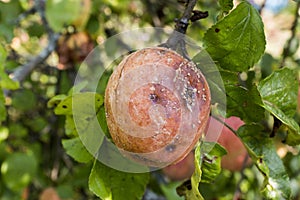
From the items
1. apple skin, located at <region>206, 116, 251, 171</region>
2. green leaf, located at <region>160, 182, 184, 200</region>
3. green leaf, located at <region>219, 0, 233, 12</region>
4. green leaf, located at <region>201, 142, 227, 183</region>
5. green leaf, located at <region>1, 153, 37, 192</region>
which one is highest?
green leaf, located at <region>219, 0, 233, 12</region>

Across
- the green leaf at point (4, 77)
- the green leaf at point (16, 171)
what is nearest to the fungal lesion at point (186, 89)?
the green leaf at point (4, 77)

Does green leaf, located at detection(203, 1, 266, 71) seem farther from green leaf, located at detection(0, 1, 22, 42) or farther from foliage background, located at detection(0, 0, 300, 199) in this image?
green leaf, located at detection(0, 1, 22, 42)

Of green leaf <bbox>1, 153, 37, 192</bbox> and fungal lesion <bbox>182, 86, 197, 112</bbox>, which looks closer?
fungal lesion <bbox>182, 86, 197, 112</bbox>

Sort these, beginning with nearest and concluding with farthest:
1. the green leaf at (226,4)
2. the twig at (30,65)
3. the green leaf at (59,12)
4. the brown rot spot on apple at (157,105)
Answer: the brown rot spot on apple at (157,105)
the green leaf at (226,4)
the twig at (30,65)
the green leaf at (59,12)

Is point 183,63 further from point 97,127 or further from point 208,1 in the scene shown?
point 208,1

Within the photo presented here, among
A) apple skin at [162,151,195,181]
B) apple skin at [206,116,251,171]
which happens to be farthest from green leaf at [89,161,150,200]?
apple skin at [162,151,195,181]

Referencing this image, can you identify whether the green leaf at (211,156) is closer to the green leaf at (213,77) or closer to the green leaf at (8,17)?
the green leaf at (213,77)
